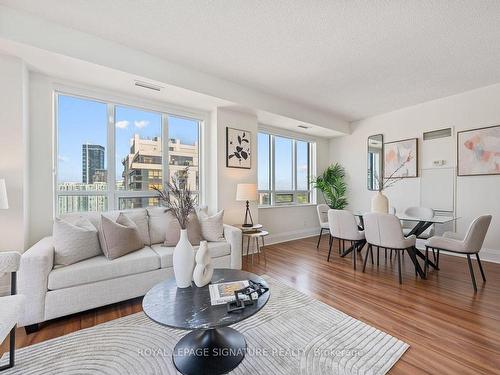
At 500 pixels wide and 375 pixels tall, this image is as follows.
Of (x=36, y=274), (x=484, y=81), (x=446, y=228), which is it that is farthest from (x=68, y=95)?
(x=446, y=228)

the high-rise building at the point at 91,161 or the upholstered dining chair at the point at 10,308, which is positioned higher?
the high-rise building at the point at 91,161

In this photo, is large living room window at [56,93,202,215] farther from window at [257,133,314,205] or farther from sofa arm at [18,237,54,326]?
window at [257,133,314,205]

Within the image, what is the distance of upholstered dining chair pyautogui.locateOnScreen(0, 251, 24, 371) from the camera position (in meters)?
1.28

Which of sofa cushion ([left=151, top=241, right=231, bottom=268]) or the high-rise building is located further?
the high-rise building

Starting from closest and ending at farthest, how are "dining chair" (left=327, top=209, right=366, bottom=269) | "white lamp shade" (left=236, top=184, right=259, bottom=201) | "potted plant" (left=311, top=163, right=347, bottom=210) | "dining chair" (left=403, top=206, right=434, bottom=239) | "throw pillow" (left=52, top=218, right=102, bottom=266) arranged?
"throw pillow" (left=52, top=218, right=102, bottom=266), "dining chair" (left=327, top=209, right=366, bottom=269), "dining chair" (left=403, top=206, right=434, bottom=239), "white lamp shade" (left=236, top=184, right=259, bottom=201), "potted plant" (left=311, top=163, right=347, bottom=210)

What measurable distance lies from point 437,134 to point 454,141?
0.30 metres

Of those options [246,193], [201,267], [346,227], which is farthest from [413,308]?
[246,193]

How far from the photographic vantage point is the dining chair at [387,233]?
2.90 meters

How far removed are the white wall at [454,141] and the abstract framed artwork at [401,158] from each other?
0.13m

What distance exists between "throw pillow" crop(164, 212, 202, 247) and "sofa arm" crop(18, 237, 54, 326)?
1.17 m

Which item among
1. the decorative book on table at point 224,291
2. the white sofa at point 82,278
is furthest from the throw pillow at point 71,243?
the decorative book on table at point 224,291

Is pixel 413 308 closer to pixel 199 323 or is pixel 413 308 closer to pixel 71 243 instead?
pixel 199 323

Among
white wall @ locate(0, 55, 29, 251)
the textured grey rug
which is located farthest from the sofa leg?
white wall @ locate(0, 55, 29, 251)

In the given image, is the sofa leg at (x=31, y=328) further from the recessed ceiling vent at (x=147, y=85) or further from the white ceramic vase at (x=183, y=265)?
the recessed ceiling vent at (x=147, y=85)
